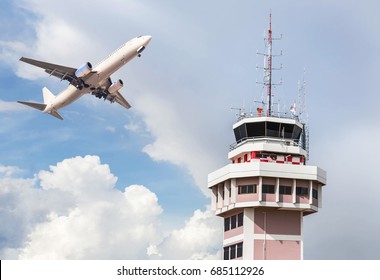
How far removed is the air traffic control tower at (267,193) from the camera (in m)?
→ 110

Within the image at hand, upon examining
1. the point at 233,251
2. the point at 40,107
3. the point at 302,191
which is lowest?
the point at 233,251

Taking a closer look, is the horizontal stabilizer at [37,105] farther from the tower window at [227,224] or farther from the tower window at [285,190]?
the tower window at [285,190]

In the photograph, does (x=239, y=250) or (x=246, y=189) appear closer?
(x=239, y=250)

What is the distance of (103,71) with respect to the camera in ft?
392

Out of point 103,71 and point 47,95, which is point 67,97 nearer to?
point 103,71

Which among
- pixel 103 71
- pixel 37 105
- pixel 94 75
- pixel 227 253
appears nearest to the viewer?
pixel 227 253

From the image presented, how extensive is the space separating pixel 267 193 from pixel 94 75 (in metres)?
38.4

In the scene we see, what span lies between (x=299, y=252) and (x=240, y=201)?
12795 millimetres

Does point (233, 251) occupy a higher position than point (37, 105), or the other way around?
point (37, 105)

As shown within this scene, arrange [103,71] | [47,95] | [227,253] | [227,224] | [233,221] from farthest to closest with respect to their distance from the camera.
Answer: [47,95]
[103,71]
[227,224]
[233,221]
[227,253]

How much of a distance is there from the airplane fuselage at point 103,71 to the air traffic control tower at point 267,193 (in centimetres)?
2371

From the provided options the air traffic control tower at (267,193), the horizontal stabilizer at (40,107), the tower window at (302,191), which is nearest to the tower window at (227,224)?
the air traffic control tower at (267,193)

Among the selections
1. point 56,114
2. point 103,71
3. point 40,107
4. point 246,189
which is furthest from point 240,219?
point 40,107

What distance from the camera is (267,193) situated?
110000 millimetres
